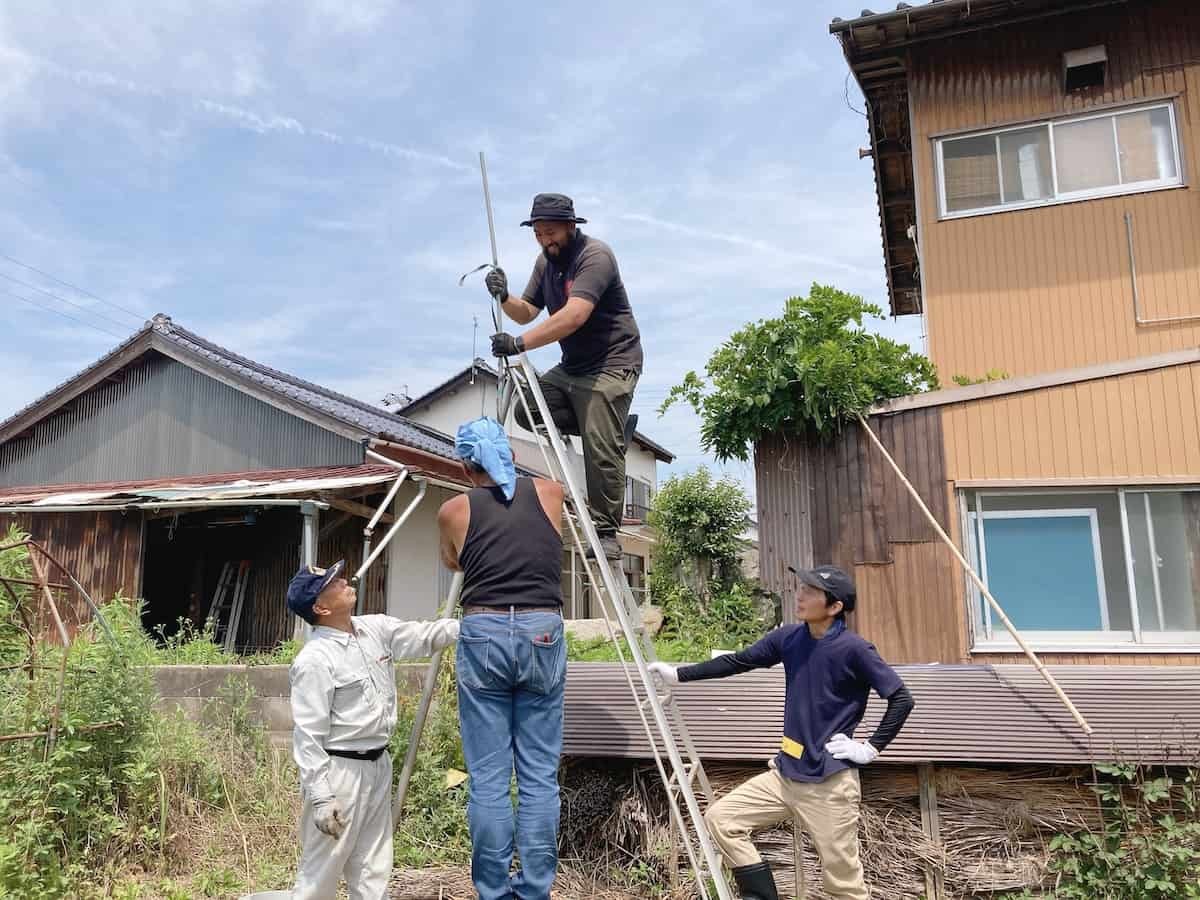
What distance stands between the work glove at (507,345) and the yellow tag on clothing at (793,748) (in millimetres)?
2237

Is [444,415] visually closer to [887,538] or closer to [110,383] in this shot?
[110,383]

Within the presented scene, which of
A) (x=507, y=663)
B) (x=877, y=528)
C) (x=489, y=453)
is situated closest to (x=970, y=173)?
(x=877, y=528)

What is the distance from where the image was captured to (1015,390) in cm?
793

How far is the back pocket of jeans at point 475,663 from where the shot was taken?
3623mm

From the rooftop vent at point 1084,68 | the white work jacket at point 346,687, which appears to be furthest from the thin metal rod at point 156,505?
the rooftop vent at point 1084,68

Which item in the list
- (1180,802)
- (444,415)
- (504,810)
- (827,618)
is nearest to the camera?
(504,810)

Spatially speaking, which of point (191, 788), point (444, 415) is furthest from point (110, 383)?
point (191, 788)

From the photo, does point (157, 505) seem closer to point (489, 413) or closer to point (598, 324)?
point (598, 324)

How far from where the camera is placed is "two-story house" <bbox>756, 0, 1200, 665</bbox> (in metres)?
7.70

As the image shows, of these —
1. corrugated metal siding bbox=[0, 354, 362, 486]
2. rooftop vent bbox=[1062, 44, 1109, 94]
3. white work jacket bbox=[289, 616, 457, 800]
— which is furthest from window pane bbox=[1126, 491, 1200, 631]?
corrugated metal siding bbox=[0, 354, 362, 486]

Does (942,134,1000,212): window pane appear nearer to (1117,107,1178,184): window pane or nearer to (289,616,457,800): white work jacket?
(1117,107,1178,184): window pane

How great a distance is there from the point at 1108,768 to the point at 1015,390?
13.6 feet

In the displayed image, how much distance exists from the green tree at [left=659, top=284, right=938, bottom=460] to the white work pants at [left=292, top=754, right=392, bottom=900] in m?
5.38

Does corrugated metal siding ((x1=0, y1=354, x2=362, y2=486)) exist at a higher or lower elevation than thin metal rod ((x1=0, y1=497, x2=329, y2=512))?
higher
